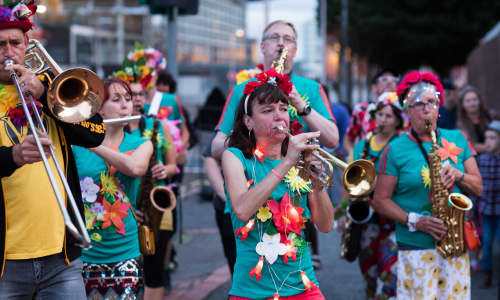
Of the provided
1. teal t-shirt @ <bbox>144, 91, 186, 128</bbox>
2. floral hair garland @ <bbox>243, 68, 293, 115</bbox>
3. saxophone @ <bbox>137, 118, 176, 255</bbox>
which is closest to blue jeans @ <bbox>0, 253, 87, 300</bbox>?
floral hair garland @ <bbox>243, 68, 293, 115</bbox>

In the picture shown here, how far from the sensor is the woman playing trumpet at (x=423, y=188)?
4.50 meters

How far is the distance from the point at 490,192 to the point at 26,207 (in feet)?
19.3

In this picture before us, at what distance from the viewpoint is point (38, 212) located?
3.16 m

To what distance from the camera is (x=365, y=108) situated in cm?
739

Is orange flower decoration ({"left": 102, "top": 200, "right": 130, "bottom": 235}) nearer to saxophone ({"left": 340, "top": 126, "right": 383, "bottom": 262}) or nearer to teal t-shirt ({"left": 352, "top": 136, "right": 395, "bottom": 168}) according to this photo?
saxophone ({"left": 340, "top": 126, "right": 383, "bottom": 262})

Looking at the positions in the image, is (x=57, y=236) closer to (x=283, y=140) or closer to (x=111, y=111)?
(x=283, y=140)

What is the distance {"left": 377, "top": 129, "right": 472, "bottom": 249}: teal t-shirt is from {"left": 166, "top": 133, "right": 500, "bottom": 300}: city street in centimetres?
228

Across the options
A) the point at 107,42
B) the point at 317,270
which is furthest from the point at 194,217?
the point at 107,42

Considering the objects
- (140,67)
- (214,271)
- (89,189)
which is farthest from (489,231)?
(89,189)

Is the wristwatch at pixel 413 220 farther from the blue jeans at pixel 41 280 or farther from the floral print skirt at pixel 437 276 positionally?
the blue jeans at pixel 41 280

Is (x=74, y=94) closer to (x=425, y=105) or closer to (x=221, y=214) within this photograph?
(x=425, y=105)

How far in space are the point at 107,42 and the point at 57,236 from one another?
59.6 meters

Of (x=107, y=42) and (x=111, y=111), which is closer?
(x=111, y=111)

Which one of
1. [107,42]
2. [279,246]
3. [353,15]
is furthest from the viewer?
[107,42]
